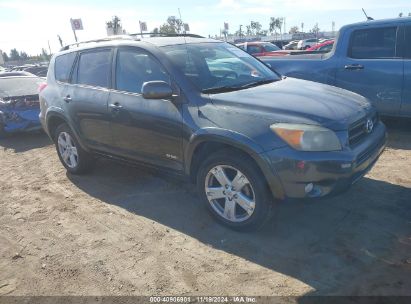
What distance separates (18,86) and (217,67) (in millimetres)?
6725

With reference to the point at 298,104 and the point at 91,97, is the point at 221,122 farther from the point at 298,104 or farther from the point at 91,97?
the point at 91,97

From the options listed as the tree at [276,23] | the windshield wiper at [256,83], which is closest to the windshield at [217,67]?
the windshield wiper at [256,83]

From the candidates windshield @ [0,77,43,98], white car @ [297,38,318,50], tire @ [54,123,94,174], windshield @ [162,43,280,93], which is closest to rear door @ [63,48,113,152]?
tire @ [54,123,94,174]

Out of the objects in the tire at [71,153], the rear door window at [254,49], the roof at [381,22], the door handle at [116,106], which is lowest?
the tire at [71,153]

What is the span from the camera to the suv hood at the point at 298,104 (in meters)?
3.38

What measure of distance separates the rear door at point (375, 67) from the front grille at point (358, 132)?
8.37ft

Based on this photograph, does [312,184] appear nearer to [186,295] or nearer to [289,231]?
[289,231]

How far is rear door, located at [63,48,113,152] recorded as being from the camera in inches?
185

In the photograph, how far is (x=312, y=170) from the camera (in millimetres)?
3207

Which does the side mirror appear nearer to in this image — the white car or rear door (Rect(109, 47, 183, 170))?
rear door (Rect(109, 47, 183, 170))

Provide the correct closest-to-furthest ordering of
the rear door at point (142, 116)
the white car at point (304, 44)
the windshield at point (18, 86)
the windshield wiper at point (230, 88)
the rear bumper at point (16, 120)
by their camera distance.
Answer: the windshield wiper at point (230, 88) → the rear door at point (142, 116) → the rear bumper at point (16, 120) → the windshield at point (18, 86) → the white car at point (304, 44)

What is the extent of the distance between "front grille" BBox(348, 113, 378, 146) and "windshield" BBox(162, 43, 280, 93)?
1163 mm

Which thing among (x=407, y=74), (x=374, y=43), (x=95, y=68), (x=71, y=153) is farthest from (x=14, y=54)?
(x=407, y=74)

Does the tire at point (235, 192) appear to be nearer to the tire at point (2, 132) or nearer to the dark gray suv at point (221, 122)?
the dark gray suv at point (221, 122)
